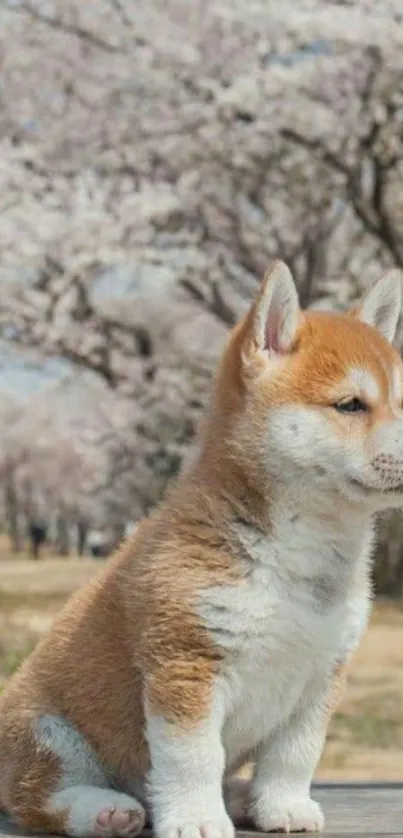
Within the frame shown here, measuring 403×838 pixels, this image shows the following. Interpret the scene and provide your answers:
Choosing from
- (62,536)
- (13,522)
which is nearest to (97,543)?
(62,536)

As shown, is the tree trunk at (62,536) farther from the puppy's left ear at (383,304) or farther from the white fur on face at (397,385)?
the white fur on face at (397,385)

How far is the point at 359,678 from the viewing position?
26.6 ft

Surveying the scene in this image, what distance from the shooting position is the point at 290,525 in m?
1.80

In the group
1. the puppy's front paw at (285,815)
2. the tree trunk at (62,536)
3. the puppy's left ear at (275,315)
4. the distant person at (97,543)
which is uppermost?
the puppy's left ear at (275,315)

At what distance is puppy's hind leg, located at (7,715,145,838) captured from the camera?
6.01 feet

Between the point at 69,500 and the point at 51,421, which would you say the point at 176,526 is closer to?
the point at 51,421

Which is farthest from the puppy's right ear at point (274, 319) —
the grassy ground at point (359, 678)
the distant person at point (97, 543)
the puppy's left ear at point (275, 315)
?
the distant person at point (97, 543)

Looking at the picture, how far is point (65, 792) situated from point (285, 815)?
339mm

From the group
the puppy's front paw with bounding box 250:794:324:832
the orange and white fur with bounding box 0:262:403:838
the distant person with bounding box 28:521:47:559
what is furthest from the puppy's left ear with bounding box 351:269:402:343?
the distant person with bounding box 28:521:47:559

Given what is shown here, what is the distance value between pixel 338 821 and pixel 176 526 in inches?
25.1

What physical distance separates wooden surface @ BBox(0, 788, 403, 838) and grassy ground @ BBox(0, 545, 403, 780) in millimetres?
1223

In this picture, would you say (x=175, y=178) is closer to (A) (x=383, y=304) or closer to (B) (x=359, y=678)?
(B) (x=359, y=678)

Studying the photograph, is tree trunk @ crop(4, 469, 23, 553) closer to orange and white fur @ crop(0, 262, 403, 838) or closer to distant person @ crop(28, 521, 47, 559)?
distant person @ crop(28, 521, 47, 559)

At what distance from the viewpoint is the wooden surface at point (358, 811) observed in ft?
6.54
